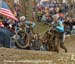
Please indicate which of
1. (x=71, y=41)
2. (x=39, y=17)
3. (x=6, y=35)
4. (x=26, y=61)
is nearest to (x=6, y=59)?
(x=26, y=61)

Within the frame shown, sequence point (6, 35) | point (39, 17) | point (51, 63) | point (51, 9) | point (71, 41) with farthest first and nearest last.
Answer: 1. point (51, 9)
2. point (39, 17)
3. point (71, 41)
4. point (6, 35)
5. point (51, 63)

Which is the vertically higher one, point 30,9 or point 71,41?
point 30,9

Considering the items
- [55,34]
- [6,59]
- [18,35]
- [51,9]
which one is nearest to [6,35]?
[18,35]

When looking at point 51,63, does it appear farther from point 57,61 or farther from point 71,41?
point 71,41

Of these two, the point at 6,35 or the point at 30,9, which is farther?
the point at 30,9

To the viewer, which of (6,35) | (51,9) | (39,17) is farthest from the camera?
(51,9)

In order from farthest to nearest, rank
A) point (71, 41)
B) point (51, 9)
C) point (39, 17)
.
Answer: point (51, 9)
point (39, 17)
point (71, 41)

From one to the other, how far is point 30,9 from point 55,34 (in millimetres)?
10960

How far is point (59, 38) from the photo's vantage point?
16.2 metres

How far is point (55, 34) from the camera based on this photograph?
16.0m

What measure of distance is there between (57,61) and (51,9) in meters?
22.4

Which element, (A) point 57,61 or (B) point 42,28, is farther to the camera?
(B) point 42,28

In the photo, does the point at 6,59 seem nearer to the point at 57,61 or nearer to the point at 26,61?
the point at 26,61

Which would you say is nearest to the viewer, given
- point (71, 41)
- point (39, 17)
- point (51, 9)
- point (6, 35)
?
point (6, 35)
